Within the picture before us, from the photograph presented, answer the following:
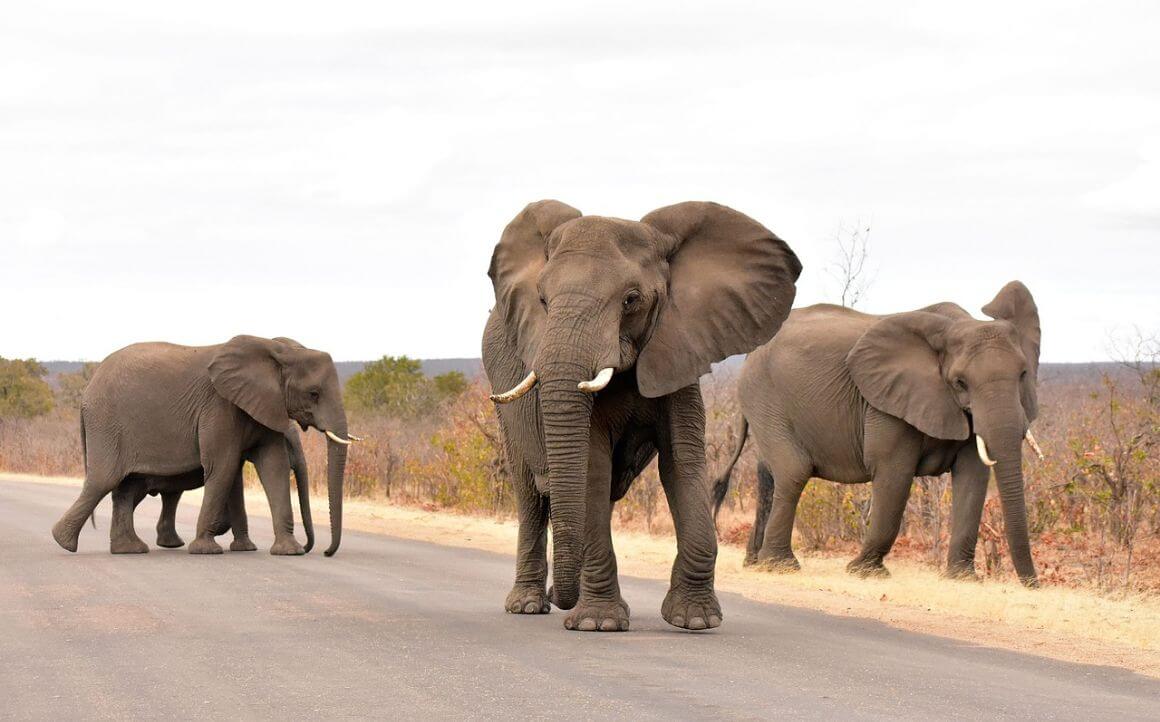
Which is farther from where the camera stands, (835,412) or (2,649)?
(835,412)

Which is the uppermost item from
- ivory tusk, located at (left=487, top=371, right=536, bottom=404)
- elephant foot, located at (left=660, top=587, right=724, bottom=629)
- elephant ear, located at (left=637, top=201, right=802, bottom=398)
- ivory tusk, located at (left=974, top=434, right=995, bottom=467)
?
elephant ear, located at (left=637, top=201, right=802, bottom=398)

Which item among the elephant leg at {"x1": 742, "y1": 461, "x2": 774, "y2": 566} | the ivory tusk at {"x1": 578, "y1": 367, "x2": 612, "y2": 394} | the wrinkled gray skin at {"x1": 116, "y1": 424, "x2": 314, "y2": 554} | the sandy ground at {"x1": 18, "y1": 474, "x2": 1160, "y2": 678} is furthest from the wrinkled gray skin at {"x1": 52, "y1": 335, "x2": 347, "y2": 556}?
the ivory tusk at {"x1": 578, "y1": 367, "x2": 612, "y2": 394}

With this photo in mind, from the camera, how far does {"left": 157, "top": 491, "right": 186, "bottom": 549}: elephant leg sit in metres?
19.7

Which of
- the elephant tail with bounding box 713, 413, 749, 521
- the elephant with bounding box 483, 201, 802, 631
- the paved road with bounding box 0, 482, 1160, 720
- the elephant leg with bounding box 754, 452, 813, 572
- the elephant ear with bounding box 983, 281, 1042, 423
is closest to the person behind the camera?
the paved road with bounding box 0, 482, 1160, 720

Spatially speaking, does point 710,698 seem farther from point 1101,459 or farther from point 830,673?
point 1101,459

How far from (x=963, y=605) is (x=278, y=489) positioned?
7967mm

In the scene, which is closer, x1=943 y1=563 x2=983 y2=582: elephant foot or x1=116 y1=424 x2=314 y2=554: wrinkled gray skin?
x1=943 y1=563 x2=983 y2=582: elephant foot

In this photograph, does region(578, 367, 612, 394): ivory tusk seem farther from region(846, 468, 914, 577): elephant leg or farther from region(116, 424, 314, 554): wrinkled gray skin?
region(116, 424, 314, 554): wrinkled gray skin

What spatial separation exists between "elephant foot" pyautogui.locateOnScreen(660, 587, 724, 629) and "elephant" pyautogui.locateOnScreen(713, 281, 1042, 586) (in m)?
5.19

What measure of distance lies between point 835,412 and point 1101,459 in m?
3.22

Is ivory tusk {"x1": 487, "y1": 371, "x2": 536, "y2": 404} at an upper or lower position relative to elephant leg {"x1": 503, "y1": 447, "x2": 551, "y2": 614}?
upper

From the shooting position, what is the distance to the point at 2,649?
1024 centimetres

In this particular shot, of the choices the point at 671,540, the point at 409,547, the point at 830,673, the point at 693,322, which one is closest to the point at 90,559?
the point at 409,547

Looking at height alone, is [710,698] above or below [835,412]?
below
